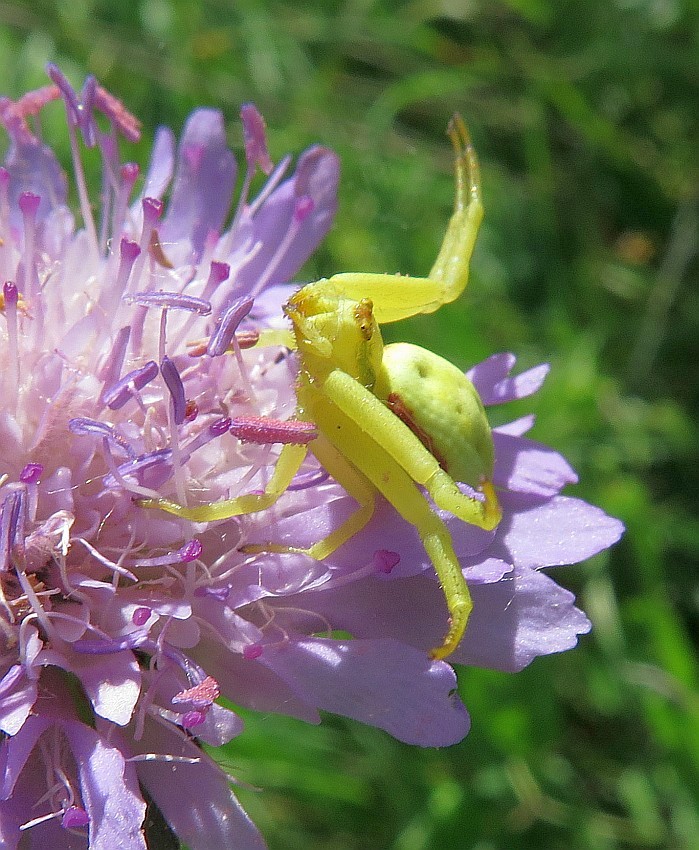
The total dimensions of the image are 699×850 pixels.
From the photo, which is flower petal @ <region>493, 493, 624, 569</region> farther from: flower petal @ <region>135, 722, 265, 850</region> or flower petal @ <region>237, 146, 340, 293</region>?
flower petal @ <region>237, 146, 340, 293</region>

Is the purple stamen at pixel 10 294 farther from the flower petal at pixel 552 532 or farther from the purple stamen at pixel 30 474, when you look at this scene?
the flower petal at pixel 552 532

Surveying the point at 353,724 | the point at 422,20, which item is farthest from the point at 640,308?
the point at 353,724

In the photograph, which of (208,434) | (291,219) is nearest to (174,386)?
(208,434)

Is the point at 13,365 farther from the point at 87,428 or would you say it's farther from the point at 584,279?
the point at 584,279

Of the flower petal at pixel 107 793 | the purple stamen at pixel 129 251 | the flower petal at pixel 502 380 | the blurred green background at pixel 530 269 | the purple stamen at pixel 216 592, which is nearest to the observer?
the flower petal at pixel 107 793

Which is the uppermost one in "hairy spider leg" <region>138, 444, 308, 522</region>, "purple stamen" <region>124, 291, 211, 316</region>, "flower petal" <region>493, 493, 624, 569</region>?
"purple stamen" <region>124, 291, 211, 316</region>

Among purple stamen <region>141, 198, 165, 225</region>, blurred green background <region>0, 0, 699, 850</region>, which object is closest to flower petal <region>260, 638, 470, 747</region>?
purple stamen <region>141, 198, 165, 225</region>

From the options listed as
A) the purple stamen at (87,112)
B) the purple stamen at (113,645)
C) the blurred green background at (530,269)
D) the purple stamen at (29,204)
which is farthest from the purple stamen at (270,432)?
the blurred green background at (530,269)

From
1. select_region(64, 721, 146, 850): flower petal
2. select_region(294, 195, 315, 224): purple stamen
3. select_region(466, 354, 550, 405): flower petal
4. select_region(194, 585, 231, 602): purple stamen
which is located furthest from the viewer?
select_region(294, 195, 315, 224): purple stamen
